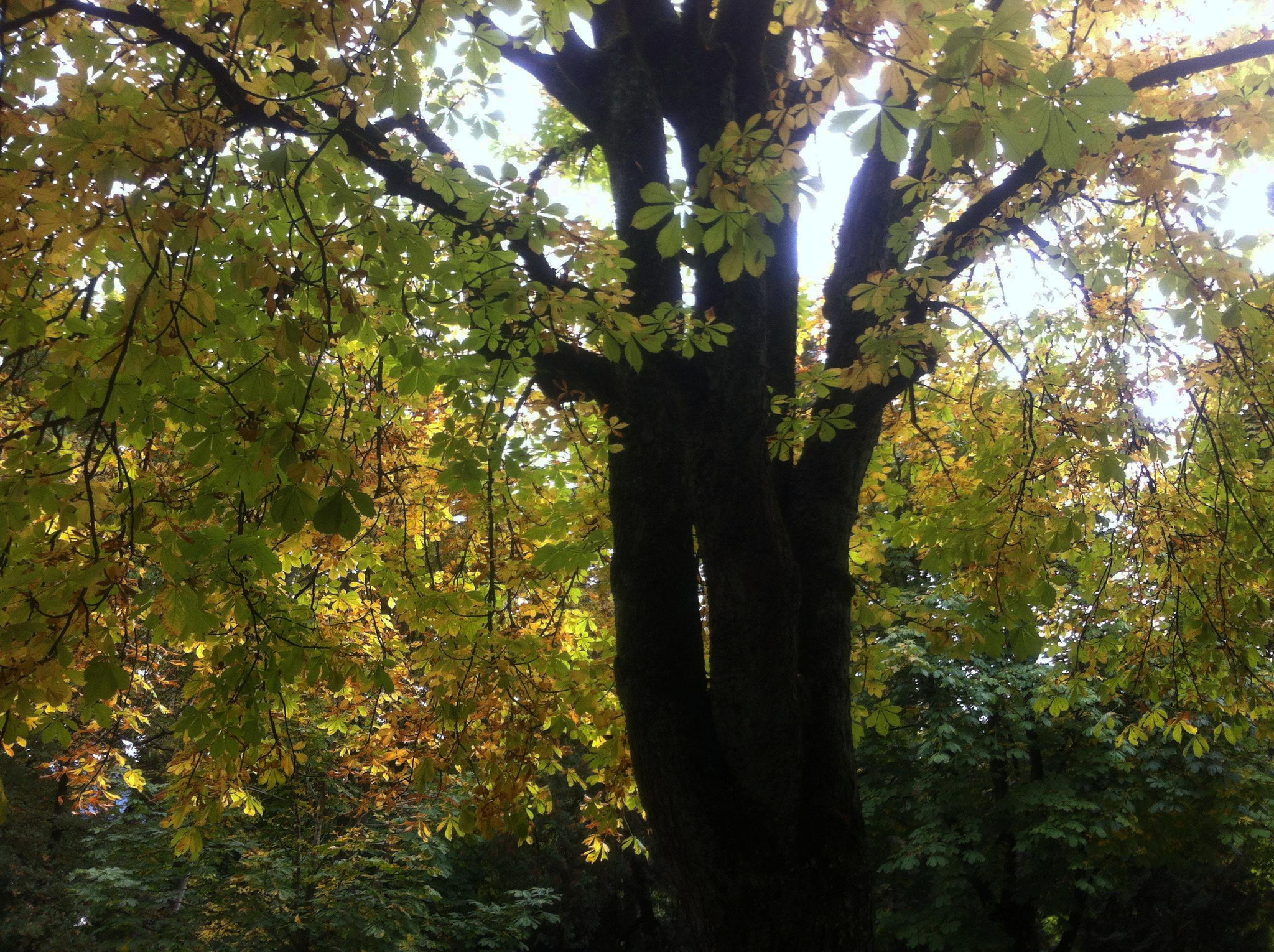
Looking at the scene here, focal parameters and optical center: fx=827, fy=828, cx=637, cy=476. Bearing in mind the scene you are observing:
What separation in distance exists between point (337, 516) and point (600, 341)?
134 centimetres

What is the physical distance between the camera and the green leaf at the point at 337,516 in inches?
70.7

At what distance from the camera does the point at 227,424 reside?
2.60 metres

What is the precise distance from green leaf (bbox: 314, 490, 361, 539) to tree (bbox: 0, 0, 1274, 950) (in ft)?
0.04

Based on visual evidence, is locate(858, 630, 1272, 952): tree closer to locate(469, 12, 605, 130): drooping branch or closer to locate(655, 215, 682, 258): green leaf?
locate(469, 12, 605, 130): drooping branch

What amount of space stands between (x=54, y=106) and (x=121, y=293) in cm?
197

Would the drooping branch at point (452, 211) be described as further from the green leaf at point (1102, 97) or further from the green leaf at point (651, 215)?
the green leaf at point (1102, 97)

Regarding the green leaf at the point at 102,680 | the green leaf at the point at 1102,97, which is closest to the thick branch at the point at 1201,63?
the green leaf at the point at 1102,97

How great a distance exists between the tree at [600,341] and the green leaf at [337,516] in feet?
0.04

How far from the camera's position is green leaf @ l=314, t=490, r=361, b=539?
5.89 ft

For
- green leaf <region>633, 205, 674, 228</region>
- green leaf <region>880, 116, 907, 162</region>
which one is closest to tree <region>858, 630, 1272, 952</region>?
green leaf <region>633, 205, 674, 228</region>

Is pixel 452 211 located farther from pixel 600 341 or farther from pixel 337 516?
pixel 337 516

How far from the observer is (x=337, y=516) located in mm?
1820

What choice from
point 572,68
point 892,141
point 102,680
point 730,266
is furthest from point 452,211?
point 102,680

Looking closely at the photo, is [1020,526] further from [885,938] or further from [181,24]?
[885,938]
